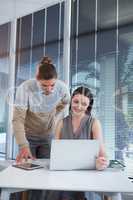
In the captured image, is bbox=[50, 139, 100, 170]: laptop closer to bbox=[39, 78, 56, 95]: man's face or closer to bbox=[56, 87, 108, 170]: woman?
bbox=[56, 87, 108, 170]: woman

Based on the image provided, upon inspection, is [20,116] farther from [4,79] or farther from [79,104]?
[4,79]

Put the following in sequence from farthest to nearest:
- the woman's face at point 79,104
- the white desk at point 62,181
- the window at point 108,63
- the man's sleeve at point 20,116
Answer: the window at point 108,63, the man's sleeve at point 20,116, the woman's face at point 79,104, the white desk at point 62,181

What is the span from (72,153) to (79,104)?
593mm

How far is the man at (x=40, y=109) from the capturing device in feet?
7.30

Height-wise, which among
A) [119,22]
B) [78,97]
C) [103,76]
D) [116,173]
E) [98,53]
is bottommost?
[116,173]

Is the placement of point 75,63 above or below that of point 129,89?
above

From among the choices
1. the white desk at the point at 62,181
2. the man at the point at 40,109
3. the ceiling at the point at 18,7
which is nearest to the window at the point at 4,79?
the ceiling at the point at 18,7

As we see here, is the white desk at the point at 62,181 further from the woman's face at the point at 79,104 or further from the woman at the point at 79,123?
Result: the woman's face at the point at 79,104

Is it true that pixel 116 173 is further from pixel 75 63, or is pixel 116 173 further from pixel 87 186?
pixel 75 63

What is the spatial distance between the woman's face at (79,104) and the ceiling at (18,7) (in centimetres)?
156

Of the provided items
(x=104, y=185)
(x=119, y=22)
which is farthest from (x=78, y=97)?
(x=119, y=22)

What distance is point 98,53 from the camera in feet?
9.42

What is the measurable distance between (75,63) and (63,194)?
1622mm

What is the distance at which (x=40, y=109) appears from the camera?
7.79 feet
